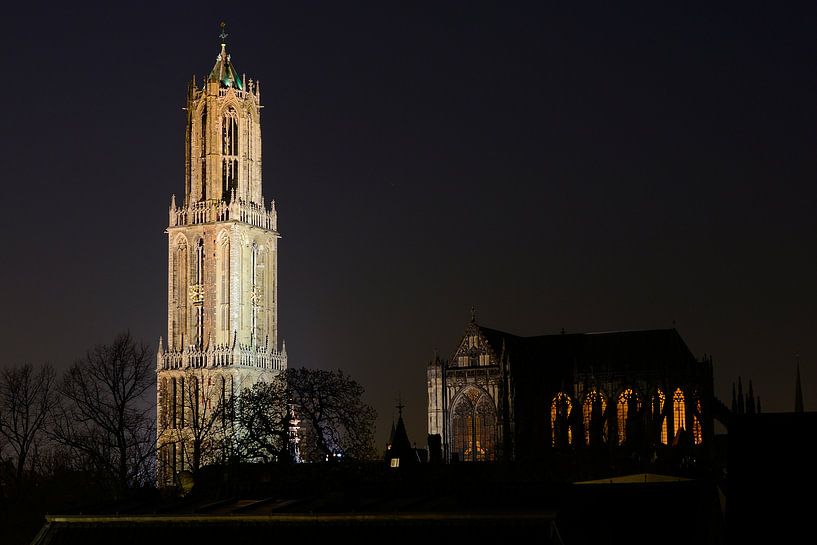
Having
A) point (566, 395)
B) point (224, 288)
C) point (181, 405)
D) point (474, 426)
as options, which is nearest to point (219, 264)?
point (224, 288)

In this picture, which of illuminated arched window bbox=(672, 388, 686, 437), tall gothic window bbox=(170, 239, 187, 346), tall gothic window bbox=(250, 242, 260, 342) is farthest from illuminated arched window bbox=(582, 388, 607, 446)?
tall gothic window bbox=(170, 239, 187, 346)

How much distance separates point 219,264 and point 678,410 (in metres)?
52.3

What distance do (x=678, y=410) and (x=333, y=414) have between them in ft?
103

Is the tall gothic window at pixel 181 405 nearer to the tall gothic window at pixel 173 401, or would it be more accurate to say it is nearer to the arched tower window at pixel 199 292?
the tall gothic window at pixel 173 401

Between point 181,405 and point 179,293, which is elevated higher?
point 179,293

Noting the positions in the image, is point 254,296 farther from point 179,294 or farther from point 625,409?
point 625,409

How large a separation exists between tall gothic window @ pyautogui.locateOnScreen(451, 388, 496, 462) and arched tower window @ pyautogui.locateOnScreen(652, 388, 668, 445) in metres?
14.2

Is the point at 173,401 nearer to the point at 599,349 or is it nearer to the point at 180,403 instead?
the point at 180,403

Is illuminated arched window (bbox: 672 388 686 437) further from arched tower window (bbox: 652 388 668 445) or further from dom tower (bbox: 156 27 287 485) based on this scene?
dom tower (bbox: 156 27 287 485)

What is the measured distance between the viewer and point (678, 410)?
479 feet

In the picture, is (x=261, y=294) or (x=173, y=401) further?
(x=261, y=294)

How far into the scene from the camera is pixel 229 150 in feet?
588

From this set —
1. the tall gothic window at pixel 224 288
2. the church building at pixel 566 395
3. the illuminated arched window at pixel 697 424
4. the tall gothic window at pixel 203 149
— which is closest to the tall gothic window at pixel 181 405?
the tall gothic window at pixel 224 288

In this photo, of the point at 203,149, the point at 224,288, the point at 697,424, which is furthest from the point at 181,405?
the point at 697,424
